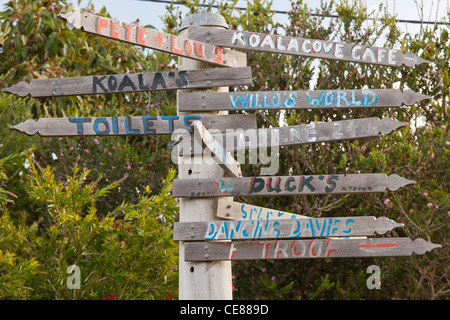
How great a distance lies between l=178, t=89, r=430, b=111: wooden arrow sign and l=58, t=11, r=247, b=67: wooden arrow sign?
0.89ft

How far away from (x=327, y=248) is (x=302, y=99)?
100 centimetres

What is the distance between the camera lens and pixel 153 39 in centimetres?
344

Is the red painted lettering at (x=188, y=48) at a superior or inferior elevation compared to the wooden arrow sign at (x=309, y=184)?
superior

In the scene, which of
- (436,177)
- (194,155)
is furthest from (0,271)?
(436,177)

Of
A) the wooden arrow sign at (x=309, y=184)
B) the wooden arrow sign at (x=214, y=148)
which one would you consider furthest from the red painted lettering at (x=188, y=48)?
the wooden arrow sign at (x=309, y=184)

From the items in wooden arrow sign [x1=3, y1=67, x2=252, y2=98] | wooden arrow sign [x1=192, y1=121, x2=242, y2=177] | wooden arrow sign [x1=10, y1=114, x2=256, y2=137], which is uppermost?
wooden arrow sign [x1=3, y1=67, x2=252, y2=98]

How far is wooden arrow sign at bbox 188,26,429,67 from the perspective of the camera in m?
3.79

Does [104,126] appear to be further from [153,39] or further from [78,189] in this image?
[78,189]

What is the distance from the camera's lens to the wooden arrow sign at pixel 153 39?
126 inches

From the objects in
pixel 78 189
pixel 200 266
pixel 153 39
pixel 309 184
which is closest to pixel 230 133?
pixel 309 184

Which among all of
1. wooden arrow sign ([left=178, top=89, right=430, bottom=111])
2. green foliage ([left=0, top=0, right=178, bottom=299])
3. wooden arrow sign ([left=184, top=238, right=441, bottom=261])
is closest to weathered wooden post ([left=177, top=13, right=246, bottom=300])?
wooden arrow sign ([left=178, top=89, right=430, bottom=111])

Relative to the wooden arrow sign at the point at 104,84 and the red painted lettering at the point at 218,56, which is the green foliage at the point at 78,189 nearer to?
the wooden arrow sign at the point at 104,84

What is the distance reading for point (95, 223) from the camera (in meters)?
5.79

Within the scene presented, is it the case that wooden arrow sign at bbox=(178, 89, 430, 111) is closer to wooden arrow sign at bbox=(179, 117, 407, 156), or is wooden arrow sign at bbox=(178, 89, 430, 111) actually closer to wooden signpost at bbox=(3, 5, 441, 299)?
wooden signpost at bbox=(3, 5, 441, 299)
